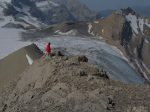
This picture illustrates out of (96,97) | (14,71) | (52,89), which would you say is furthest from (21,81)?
(14,71)

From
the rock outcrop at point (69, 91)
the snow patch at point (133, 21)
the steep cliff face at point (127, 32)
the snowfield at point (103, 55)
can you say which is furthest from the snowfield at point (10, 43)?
the rock outcrop at point (69, 91)

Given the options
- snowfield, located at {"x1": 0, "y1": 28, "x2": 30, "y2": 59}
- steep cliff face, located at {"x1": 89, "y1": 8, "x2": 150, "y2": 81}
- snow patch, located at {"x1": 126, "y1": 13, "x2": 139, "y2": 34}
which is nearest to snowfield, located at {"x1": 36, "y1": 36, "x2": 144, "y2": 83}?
snowfield, located at {"x1": 0, "y1": 28, "x2": 30, "y2": 59}

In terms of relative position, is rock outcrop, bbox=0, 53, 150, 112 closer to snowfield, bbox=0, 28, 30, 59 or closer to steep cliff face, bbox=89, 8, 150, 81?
snowfield, bbox=0, 28, 30, 59

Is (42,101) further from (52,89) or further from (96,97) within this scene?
(96,97)

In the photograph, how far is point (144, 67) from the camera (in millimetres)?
54156

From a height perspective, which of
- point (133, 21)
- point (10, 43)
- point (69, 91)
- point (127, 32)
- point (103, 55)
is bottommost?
point (127, 32)

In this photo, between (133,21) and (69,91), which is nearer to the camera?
(69,91)

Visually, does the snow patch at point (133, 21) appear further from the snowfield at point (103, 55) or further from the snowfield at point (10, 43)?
the snowfield at point (10, 43)

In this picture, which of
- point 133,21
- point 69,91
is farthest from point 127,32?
point 69,91

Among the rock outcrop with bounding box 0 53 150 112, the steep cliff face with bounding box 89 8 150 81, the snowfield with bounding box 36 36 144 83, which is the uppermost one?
the rock outcrop with bounding box 0 53 150 112

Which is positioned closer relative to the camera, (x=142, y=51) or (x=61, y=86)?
(x=61, y=86)

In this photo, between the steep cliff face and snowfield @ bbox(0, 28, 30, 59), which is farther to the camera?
the steep cliff face

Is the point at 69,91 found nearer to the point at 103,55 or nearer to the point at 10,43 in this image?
the point at 103,55

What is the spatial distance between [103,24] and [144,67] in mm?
15254
